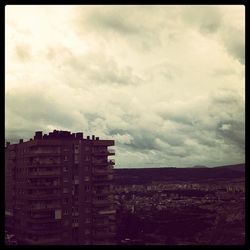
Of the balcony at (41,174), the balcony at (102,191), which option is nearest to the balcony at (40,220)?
the balcony at (41,174)

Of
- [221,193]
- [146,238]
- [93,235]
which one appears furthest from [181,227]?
[221,193]

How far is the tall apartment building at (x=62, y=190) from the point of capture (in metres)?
58.7

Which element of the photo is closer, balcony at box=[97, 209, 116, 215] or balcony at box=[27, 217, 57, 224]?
balcony at box=[27, 217, 57, 224]

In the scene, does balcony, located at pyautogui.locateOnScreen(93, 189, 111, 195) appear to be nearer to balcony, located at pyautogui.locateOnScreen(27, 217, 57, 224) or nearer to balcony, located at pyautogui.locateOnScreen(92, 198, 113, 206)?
balcony, located at pyautogui.locateOnScreen(92, 198, 113, 206)

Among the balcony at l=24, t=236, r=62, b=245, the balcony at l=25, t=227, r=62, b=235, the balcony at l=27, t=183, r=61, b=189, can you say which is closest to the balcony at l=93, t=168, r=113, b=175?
the balcony at l=27, t=183, r=61, b=189

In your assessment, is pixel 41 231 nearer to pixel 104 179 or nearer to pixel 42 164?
pixel 42 164

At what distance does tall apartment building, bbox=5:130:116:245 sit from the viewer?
193 ft

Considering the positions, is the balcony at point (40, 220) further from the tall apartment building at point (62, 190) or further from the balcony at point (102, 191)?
the balcony at point (102, 191)

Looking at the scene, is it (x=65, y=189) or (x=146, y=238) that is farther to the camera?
(x=146, y=238)

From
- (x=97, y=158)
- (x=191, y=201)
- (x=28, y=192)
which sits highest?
(x=97, y=158)

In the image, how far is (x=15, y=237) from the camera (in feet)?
205

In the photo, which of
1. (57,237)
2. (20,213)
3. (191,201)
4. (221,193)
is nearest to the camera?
(57,237)

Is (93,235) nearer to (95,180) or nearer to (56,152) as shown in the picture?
(95,180)
